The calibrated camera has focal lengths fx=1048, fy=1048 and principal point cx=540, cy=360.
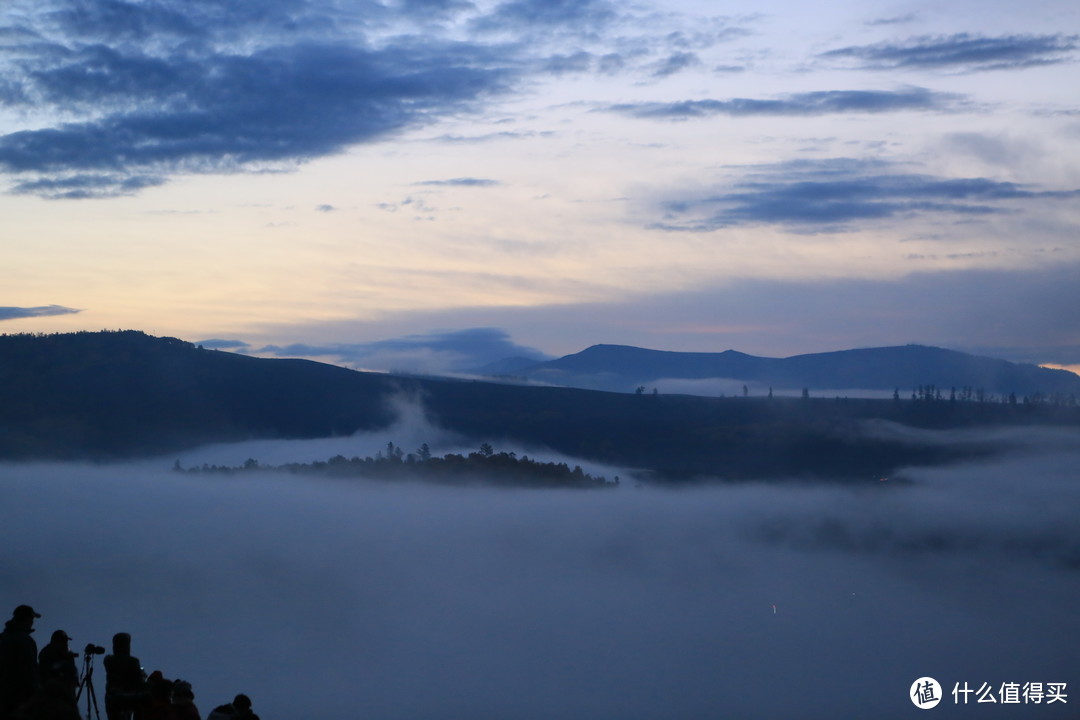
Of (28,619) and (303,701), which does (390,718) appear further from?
(28,619)

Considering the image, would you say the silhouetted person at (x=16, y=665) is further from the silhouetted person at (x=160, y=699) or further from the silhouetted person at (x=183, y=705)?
the silhouetted person at (x=183, y=705)

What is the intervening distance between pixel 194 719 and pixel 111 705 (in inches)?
156

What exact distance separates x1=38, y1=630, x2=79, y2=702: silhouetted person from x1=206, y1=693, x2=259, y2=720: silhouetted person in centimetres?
366

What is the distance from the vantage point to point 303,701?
188 m

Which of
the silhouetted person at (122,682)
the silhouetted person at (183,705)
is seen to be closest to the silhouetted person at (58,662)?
the silhouetted person at (122,682)

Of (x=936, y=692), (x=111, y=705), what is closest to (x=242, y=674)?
(x=936, y=692)

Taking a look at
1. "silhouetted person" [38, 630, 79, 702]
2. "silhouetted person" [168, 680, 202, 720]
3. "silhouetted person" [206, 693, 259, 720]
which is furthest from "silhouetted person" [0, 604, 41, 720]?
"silhouetted person" [206, 693, 259, 720]

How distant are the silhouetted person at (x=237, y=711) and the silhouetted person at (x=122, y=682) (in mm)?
3078

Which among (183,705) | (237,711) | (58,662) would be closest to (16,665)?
(58,662)

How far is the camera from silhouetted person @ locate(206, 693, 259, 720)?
14.7 m

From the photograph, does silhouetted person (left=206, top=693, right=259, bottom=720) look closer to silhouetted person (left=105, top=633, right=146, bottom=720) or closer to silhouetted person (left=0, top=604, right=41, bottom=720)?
silhouetted person (left=105, top=633, right=146, bottom=720)

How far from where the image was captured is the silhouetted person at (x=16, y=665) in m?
16.3

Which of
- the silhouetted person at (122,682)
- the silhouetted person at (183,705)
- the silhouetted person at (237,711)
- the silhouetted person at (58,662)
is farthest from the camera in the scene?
the silhouetted person at (122,682)

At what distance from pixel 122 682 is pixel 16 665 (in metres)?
1.81
